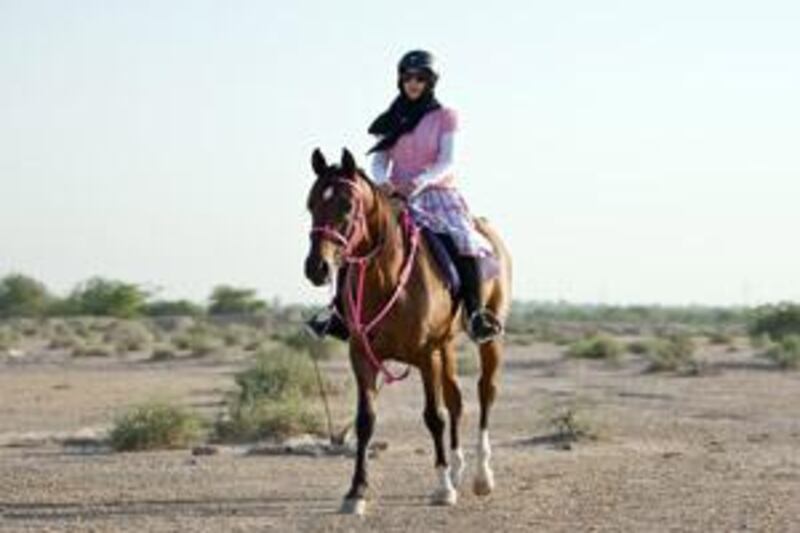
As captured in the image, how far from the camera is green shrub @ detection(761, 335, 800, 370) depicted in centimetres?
4131

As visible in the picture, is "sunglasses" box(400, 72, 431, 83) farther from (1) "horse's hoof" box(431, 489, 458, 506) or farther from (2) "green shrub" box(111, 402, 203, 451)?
(2) "green shrub" box(111, 402, 203, 451)

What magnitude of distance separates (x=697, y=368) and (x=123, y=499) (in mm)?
27500

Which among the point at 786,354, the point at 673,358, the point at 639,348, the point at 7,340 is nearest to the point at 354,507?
the point at 673,358

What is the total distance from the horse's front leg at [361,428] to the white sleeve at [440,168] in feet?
5.13

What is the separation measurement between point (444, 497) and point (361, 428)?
1012mm

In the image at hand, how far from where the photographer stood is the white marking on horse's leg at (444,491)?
13898 mm

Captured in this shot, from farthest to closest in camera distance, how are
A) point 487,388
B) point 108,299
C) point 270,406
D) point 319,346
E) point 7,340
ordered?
point 108,299, point 7,340, point 319,346, point 270,406, point 487,388

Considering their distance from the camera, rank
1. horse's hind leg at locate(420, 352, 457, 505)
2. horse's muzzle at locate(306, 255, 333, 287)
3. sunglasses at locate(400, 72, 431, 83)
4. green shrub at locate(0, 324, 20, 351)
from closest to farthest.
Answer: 1. horse's muzzle at locate(306, 255, 333, 287)
2. horse's hind leg at locate(420, 352, 457, 505)
3. sunglasses at locate(400, 72, 431, 83)
4. green shrub at locate(0, 324, 20, 351)

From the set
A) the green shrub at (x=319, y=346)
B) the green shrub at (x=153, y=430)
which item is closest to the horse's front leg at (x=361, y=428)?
the green shrub at (x=153, y=430)

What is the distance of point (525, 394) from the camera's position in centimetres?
3231

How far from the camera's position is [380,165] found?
14352 mm

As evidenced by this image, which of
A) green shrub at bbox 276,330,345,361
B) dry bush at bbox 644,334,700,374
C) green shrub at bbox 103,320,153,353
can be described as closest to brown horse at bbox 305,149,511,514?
dry bush at bbox 644,334,700,374

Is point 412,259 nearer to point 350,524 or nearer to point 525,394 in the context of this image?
point 350,524

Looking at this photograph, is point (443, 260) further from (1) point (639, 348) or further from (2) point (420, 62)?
(1) point (639, 348)
